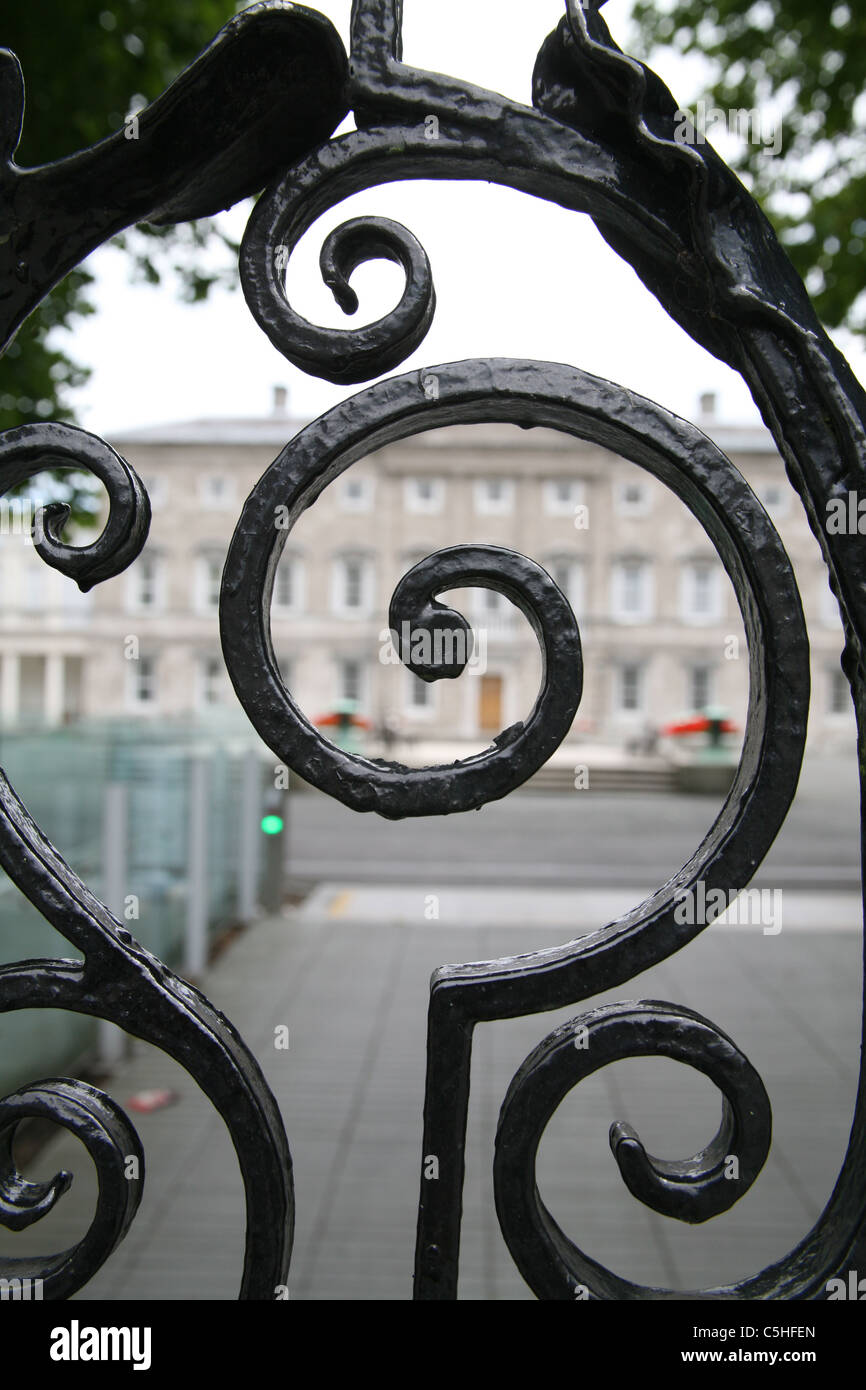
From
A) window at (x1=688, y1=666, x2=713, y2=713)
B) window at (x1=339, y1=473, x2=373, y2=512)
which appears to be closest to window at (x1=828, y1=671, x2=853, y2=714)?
window at (x1=688, y1=666, x2=713, y2=713)

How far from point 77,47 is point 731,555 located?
521 cm

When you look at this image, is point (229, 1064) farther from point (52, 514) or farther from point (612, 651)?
point (612, 651)

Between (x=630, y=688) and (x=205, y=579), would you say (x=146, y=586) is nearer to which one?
(x=205, y=579)

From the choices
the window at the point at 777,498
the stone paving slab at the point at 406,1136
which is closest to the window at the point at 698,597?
the window at the point at 777,498

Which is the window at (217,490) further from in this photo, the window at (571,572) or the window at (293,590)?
the window at (571,572)

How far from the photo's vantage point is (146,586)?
3816cm

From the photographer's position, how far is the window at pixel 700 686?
37.1 metres

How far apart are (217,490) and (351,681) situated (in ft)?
26.2

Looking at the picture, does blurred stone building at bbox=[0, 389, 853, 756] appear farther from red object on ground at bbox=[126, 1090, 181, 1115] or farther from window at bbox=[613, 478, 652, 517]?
red object on ground at bbox=[126, 1090, 181, 1115]

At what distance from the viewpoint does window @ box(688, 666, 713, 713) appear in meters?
37.1

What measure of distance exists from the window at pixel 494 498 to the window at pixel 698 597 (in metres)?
6.56

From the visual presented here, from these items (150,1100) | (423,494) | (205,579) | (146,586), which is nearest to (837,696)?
(423,494)

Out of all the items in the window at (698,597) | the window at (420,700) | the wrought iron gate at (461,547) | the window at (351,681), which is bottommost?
the wrought iron gate at (461,547)
